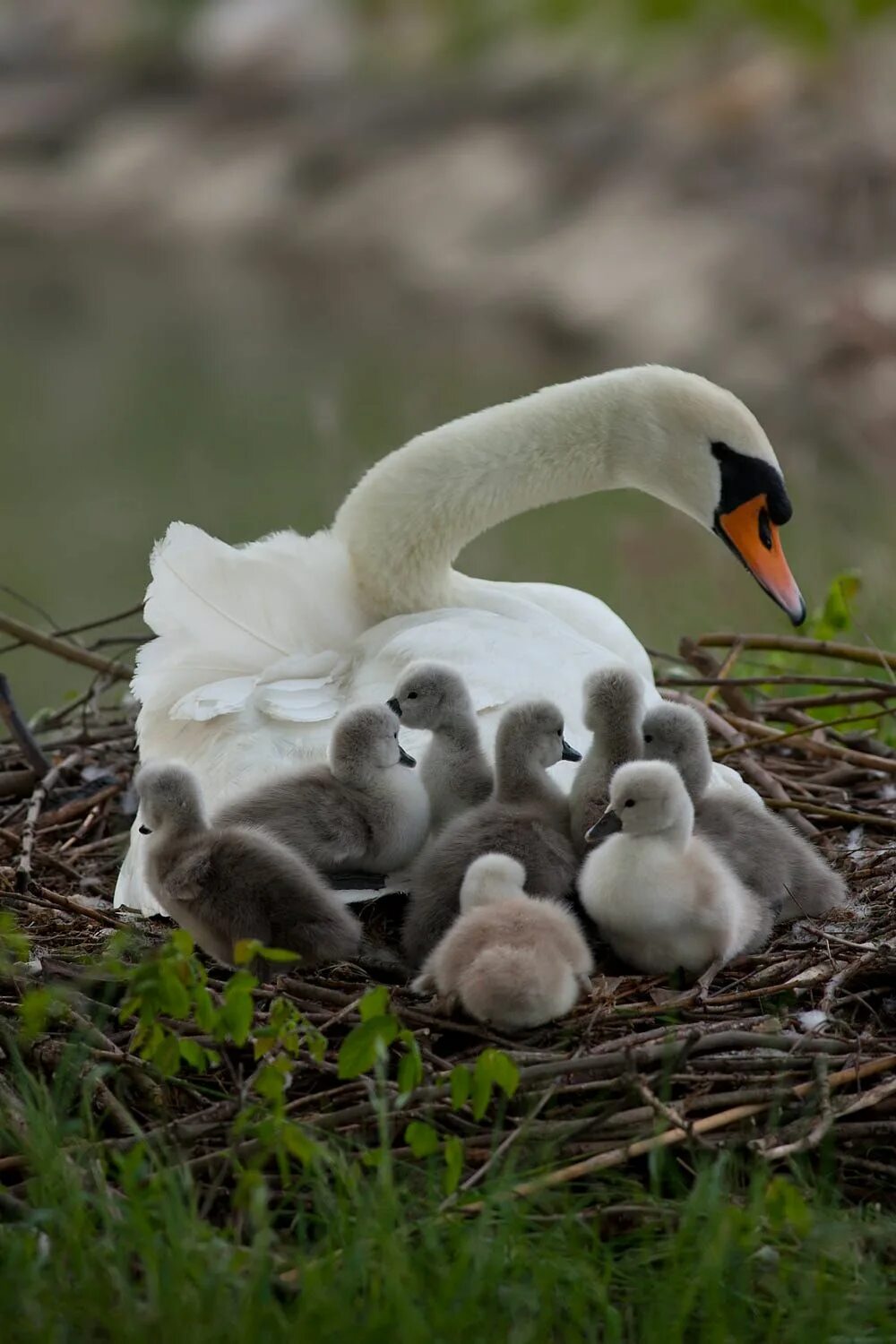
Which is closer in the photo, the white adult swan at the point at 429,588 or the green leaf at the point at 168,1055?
the green leaf at the point at 168,1055

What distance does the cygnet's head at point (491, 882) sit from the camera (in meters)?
3.73

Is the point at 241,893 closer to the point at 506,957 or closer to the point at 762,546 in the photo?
the point at 506,957

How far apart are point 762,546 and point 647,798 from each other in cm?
178

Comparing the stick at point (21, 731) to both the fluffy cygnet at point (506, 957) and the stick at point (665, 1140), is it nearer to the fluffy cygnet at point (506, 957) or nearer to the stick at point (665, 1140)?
the fluffy cygnet at point (506, 957)

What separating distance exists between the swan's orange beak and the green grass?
229 cm

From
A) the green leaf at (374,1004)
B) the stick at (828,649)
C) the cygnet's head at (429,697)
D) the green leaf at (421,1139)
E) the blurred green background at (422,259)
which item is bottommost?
the blurred green background at (422,259)

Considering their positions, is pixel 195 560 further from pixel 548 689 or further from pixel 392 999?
pixel 392 999

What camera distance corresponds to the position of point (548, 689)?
4422mm

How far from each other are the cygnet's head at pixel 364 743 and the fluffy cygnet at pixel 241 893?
0.84 ft

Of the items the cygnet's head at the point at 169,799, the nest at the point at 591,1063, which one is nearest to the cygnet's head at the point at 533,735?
the nest at the point at 591,1063

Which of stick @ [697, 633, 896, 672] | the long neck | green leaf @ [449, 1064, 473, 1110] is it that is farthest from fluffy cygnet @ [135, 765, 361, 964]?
stick @ [697, 633, 896, 672]

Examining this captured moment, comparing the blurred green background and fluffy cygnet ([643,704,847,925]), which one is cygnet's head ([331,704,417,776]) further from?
the blurred green background

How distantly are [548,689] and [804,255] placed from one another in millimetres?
14729

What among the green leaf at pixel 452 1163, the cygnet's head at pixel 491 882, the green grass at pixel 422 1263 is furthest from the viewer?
the cygnet's head at pixel 491 882
